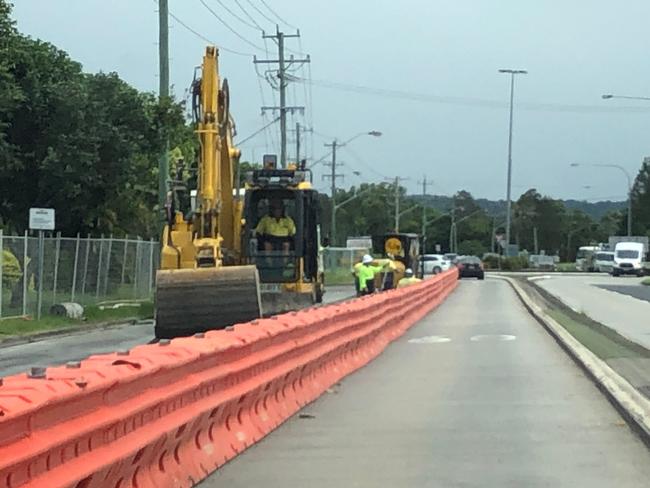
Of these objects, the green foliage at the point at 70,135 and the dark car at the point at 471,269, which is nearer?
the green foliage at the point at 70,135

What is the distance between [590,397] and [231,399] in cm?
572

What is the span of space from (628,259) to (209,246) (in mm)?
71180

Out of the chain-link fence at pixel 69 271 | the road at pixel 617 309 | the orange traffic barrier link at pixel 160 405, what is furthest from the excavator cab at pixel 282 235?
the orange traffic barrier link at pixel 160 405

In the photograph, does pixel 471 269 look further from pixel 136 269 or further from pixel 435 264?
pixel 136 269

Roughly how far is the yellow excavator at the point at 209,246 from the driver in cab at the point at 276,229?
24.6 inches

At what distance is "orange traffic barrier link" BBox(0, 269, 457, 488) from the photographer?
582 cm

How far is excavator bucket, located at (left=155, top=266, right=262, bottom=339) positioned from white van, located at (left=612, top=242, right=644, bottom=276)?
72.8 meters

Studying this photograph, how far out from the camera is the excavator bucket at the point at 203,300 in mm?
20188

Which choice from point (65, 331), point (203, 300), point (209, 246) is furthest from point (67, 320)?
point (203, 300)

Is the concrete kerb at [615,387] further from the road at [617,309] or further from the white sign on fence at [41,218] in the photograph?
the white sign on fence at [41,218]

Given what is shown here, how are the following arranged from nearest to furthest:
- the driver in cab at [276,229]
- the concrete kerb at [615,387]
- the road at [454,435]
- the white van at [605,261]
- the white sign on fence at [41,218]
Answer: the road at [454,435]
the concrete kerb at [615,387]
the driver in cab at [276,229]
the white sign on fence at [41,218]
the white van at [605,261]

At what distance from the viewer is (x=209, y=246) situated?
22766 mm

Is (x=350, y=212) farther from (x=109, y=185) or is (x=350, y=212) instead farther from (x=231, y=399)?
(x=231, y=399)

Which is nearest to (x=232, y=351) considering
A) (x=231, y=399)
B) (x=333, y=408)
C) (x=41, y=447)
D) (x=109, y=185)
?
(x=231, y=399)
